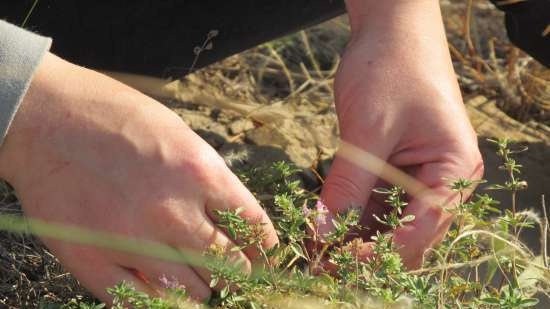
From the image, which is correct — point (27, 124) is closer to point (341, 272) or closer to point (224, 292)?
point (224, 292)

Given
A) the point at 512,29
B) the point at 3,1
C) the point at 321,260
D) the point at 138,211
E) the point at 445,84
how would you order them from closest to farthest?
1. the point at 138,211
2. the point at 321,260
3. the point at 445,84
4. the point at 3,1
5. the point at 512,29

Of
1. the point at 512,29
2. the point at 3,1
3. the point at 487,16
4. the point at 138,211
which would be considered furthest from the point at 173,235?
the point at 487,16

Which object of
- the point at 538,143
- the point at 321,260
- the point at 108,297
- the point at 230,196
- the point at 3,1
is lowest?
the point at 538,143

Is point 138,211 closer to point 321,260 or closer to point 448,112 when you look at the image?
point 321,260

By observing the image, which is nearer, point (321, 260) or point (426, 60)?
point (321, 260)

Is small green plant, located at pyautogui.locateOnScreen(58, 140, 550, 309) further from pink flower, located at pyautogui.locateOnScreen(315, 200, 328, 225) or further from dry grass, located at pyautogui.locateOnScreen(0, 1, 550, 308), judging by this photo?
dry grass, located at pyautogui.locateOnScreen(0, 1, 550, 308)

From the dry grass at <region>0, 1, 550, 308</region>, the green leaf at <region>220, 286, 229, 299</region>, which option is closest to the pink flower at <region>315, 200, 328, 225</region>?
the green leaf at <region>220, 286, 229, 299</region>

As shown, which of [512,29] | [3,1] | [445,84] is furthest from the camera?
[512,29]

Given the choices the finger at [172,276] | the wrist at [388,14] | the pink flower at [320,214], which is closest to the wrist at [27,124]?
the finger at [172,276]
